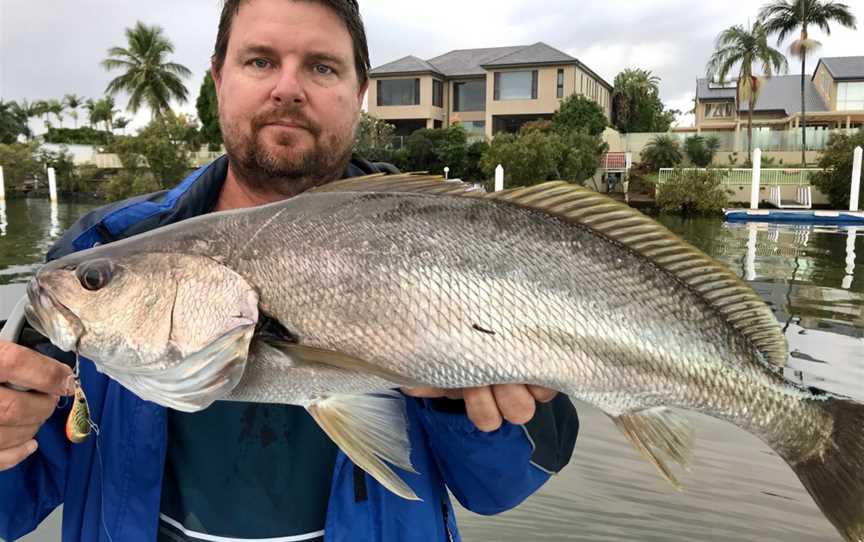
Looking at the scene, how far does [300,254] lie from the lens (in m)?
1.59

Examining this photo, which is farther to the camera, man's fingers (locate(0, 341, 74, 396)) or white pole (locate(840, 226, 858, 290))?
white pole (locate(840, 226, 858, 290))

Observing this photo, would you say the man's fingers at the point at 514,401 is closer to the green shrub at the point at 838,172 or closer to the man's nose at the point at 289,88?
the man's nose at the point at 289,88

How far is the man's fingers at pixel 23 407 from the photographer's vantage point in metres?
1.43

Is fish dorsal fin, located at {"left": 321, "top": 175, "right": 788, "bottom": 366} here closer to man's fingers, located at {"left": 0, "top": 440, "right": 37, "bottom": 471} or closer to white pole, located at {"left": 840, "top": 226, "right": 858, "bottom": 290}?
man's fingers, located at {"left": 0, "top": 440, "right": 37, "bottom": 471}

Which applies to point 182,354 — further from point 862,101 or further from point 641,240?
point 862,101

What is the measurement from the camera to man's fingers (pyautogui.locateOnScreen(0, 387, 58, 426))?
1428mm

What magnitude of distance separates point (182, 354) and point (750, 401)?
4.85 feet

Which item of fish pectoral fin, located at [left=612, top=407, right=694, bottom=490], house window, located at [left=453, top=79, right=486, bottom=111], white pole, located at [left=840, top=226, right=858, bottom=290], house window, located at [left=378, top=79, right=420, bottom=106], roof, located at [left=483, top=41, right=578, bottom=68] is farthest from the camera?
house window, located at [left=453, top=79, right=486, bottom=111]

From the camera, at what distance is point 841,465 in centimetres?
169

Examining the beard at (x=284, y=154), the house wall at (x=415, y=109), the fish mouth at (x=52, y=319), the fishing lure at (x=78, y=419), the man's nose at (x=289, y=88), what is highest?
the house wall at (x=415, y=109)

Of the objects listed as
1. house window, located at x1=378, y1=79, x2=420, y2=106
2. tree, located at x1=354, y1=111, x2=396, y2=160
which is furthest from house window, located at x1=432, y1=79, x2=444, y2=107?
tree, located at x1=354, y1=111, x2=396, y2=160

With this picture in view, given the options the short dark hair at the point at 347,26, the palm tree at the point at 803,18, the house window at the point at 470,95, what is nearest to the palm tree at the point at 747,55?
the palm tree at the point at 803,18

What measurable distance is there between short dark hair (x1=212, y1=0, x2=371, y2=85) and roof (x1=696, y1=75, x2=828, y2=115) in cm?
4976

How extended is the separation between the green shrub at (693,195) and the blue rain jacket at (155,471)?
2785 centimetres
